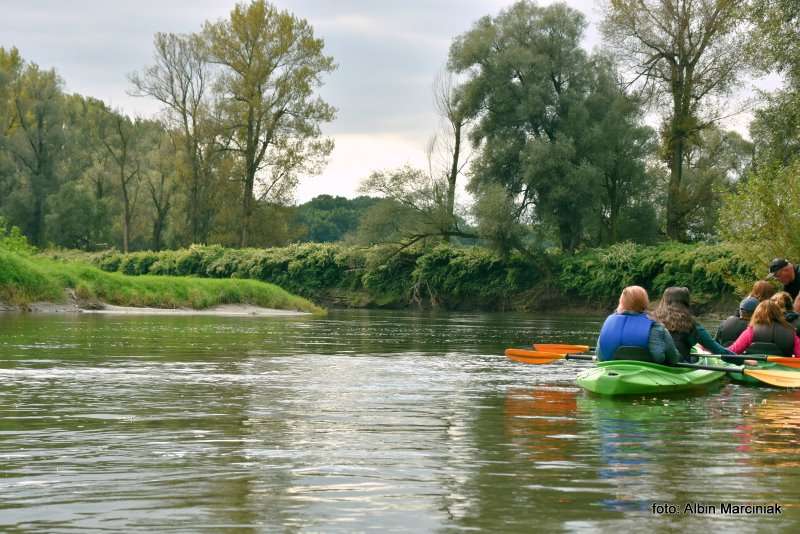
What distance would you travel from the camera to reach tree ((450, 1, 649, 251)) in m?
53.8

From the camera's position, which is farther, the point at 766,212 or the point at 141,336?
the point at 766,212

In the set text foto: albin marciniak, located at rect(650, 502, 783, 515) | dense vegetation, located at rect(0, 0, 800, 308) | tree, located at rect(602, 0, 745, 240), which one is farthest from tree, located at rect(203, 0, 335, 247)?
text foto: albin marciniak, located at rect(650, 502, 783, 515)

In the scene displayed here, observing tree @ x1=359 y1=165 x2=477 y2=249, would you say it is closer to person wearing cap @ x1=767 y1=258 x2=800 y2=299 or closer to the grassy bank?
the grassy bank

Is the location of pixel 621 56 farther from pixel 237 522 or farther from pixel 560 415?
pixel 237 522

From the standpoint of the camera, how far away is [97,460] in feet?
24.6

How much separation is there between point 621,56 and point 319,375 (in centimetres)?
4189

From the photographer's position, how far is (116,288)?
3781 centimetres

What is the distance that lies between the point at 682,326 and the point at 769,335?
5.51ft

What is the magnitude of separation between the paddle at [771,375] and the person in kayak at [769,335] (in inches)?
45.2

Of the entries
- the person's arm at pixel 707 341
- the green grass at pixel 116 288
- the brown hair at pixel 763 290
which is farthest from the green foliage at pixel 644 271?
the person's arm at pixel 707 341

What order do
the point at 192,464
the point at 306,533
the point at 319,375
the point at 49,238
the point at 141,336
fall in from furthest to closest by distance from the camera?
the point at 49,238, the point at 141,336, the point at 319,375, the point at 192,464, the point at 306,533

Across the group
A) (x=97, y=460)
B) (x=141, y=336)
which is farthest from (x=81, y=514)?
(x=141, y=336)

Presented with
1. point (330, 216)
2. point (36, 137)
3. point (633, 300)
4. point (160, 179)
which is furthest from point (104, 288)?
point (330, 216)

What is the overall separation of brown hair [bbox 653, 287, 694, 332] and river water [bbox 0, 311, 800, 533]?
3.20ft
